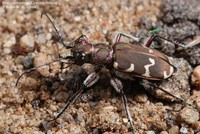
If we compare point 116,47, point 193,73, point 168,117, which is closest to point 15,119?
point 116,47

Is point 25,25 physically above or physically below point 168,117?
above

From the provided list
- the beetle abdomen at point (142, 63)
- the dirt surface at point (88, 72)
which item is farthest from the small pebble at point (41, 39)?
the beetle abdomen at point (142, 63)

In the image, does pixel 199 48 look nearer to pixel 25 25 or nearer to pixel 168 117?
pixel 168 117

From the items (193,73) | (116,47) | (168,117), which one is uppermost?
(116,47)

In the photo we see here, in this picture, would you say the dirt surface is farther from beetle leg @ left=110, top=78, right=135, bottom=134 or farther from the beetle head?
the beetle head

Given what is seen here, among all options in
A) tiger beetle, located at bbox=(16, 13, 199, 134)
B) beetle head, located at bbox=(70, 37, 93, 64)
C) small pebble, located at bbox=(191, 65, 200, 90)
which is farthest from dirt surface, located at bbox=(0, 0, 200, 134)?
beetle head, located at bbox=(70, 37, 93, 64)

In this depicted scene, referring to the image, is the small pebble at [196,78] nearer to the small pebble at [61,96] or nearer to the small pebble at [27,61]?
the small pebble at [61,96]
